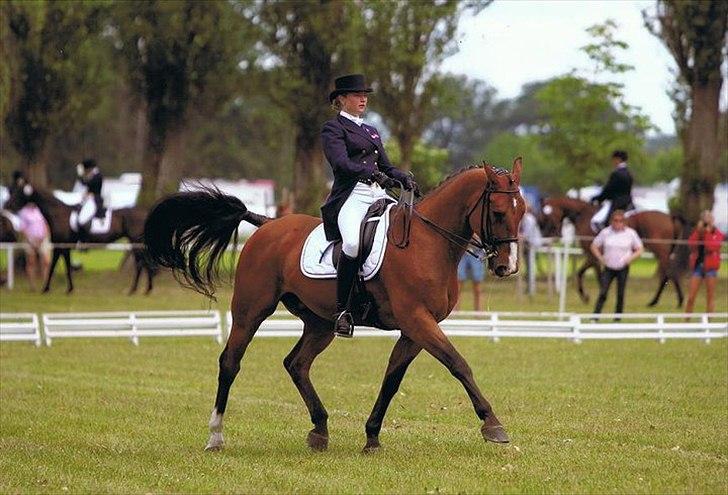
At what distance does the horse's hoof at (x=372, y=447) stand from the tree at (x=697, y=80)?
75.5ft

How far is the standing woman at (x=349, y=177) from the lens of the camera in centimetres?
1096

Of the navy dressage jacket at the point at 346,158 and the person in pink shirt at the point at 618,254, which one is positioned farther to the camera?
the person in pink shirt at the point at 618,254

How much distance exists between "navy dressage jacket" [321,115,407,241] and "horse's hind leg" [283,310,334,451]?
100 centimetres

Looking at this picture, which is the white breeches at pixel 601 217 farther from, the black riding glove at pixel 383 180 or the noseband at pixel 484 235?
the noseband at pixel 484 235

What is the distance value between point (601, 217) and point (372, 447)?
17566 millimetres

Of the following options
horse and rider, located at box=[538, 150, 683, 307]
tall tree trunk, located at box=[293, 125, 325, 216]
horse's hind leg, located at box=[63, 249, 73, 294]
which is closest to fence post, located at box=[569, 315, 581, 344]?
horse and rider, located at box=[538, 150, 683, 307]

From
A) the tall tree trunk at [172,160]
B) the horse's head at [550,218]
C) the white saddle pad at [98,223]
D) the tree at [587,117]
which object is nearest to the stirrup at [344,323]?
the horse's head at [550,218]

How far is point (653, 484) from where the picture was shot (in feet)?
29.8

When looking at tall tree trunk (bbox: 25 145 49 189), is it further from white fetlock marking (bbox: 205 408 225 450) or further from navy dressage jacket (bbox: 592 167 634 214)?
white fetlock marking (bbox: 205 408 225 450)

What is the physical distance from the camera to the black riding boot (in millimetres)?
10953

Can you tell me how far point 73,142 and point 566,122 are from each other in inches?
1532

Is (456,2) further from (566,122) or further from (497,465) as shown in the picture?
(497,465)

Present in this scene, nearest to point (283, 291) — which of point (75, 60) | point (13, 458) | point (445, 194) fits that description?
point (445, 194)

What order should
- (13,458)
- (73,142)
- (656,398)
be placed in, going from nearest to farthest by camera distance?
(13,458) < (656,398) < (73,142)
